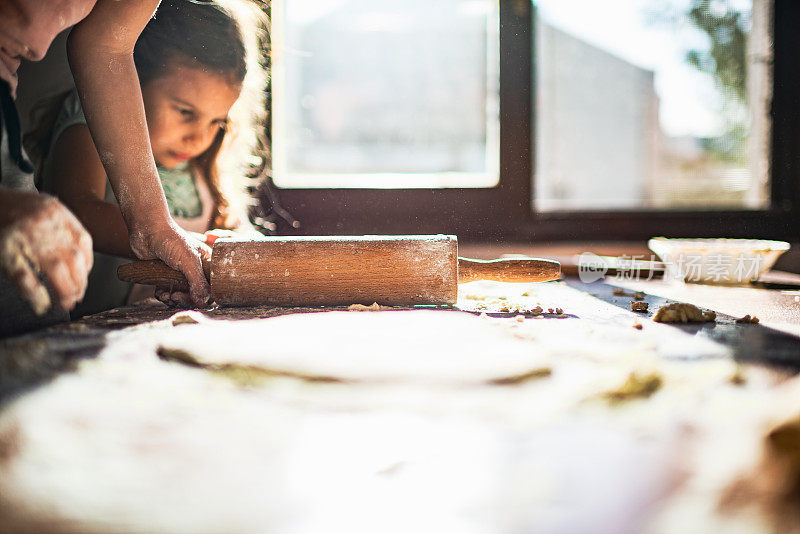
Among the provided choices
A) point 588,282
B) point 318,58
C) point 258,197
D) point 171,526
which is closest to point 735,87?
point 588,282

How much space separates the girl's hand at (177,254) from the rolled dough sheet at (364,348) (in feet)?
0.78

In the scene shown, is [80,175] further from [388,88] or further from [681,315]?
[388,88]

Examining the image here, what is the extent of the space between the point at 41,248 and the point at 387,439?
525 mm

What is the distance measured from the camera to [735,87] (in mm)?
3234

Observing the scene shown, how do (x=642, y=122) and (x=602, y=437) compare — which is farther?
(x=642, y=122)

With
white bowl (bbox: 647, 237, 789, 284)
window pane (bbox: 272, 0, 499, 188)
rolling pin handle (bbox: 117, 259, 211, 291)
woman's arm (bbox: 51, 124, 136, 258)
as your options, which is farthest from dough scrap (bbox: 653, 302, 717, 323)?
window pane (bbox: 272, 0, 499, 188)

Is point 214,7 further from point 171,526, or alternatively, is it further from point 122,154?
point 171,526

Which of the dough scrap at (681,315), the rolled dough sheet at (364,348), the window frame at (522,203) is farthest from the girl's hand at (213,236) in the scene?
the window frame at (522,203)

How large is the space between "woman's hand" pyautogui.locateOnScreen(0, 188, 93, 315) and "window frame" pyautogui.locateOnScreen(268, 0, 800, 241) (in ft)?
6.77

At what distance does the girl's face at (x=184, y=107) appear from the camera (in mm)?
1592

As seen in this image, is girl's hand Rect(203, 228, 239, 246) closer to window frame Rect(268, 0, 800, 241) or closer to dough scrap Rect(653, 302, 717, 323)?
dough scrap Rect(653, 302, 717, 323)

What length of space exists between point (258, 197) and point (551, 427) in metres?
2.49

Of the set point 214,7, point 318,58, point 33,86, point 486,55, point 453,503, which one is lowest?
point 453,503

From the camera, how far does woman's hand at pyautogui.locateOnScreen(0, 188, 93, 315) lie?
66 cm
